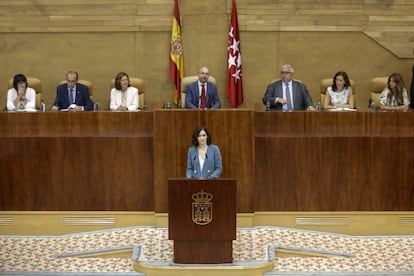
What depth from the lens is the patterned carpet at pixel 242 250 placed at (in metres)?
7.65

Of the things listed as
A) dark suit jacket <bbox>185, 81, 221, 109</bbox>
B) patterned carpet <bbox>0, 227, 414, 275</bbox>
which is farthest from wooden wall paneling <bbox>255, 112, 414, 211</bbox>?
dark suit jacket <bbox>185, 81, 221, 109</bbox>

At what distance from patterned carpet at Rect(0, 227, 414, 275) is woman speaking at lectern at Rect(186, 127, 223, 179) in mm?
676

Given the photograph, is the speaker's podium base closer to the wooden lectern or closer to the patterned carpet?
the wooden lectern

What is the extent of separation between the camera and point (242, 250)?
7828 millimetres

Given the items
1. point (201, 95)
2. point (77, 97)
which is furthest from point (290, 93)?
point (77, 97)

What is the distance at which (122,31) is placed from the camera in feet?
35.8

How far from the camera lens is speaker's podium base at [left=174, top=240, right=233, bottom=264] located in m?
7.52

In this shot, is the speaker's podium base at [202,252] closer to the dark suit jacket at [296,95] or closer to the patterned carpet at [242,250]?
the patterned carpet at [242,250]

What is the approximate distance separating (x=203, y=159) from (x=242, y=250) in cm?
87

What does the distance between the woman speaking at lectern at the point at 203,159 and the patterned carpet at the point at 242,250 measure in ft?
2.22

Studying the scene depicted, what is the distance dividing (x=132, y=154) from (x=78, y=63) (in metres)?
2.92

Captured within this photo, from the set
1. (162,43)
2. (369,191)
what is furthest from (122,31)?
(369,191)

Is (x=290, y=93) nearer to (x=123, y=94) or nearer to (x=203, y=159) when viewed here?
(x=203, y=159)

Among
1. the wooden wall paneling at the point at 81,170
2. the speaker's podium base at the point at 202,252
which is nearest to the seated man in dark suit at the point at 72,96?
the wooden wall paneling at the point at 81,170
